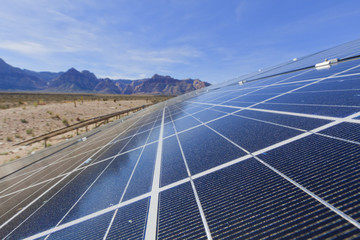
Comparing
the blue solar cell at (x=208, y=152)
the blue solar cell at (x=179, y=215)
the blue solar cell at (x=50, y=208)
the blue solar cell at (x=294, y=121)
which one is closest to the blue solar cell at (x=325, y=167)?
the blue solar cell at (x=294, y=121)

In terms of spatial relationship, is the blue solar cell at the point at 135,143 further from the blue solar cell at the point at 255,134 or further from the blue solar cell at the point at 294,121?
the blue solar cell at the point at 294,121

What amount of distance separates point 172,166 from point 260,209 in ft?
8.56

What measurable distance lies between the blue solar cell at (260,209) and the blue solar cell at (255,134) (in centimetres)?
91

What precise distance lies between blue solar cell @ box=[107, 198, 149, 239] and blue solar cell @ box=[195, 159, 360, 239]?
3.95 feet

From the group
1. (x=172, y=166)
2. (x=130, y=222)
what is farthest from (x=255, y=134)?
(x=130, y=222)

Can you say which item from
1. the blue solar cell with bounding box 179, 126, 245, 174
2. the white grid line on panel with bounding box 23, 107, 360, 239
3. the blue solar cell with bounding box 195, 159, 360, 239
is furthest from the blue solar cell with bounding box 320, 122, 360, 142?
the blue solar cell with bounding box 179, 126, 245, 174

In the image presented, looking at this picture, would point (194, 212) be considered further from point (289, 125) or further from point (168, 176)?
point (289, 125)

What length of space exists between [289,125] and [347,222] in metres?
3.20

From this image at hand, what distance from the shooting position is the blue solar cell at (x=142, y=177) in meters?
3.87

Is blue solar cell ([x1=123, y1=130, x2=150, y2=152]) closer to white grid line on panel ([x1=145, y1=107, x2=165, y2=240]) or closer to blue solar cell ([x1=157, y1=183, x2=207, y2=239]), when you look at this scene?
white grid line on panel ([x1=145, y1=107, x2=165, y2=240])

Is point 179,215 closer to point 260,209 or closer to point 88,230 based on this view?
point 260,209

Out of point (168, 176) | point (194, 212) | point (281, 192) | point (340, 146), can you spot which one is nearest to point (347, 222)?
point (281, 192)

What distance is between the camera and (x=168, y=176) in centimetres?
407

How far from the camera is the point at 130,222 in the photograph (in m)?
3.04
